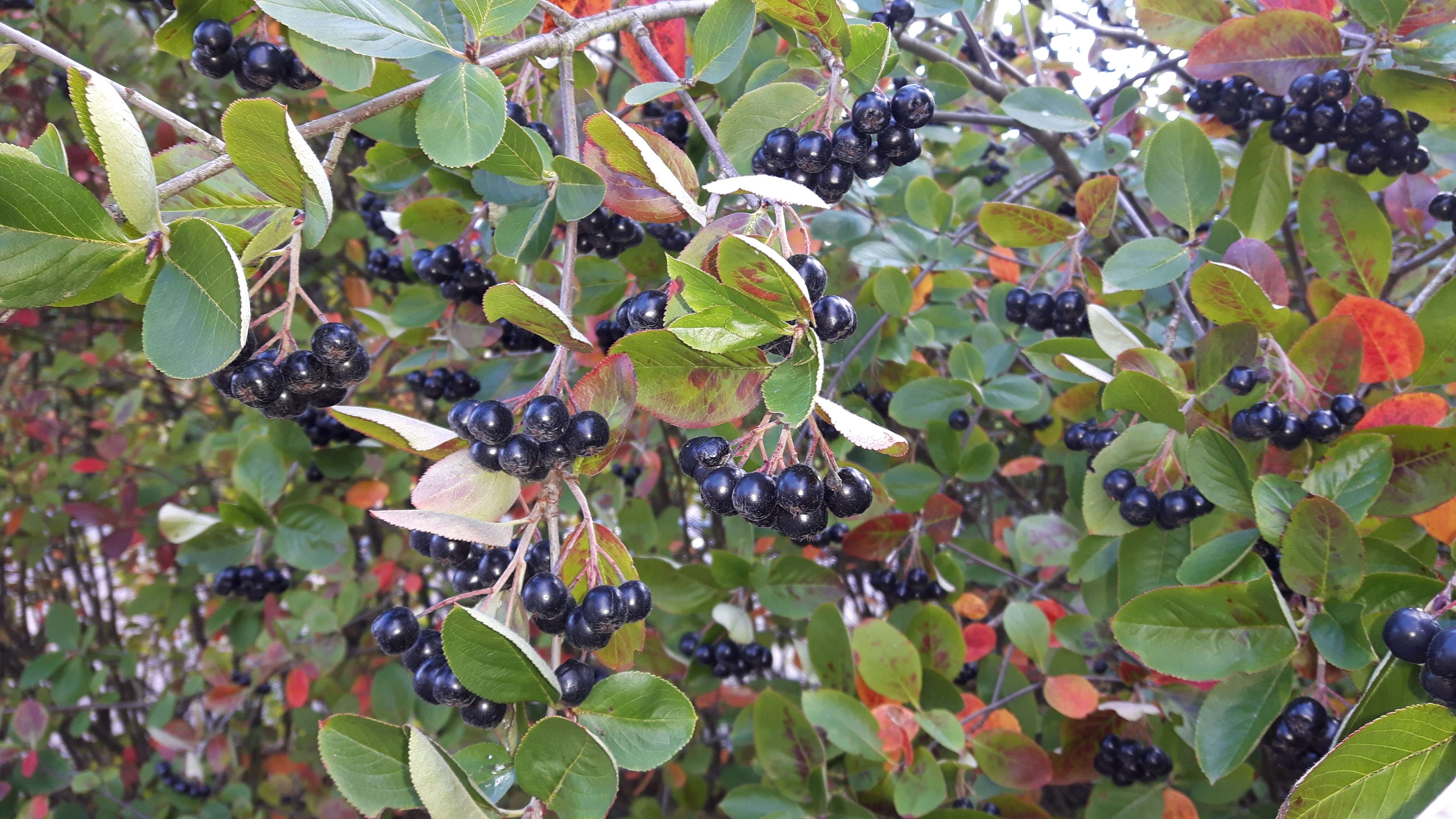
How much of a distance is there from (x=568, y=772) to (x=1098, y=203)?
1.44 metres

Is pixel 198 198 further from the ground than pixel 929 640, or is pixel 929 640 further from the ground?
pixel 198 198

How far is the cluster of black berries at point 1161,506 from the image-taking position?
1.37 metres

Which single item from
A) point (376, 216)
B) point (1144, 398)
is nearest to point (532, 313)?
point (1144, 398)

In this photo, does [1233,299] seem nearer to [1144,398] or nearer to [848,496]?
[1144,398]

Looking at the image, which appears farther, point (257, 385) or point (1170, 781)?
point (1170, 781)

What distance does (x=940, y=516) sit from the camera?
210cm

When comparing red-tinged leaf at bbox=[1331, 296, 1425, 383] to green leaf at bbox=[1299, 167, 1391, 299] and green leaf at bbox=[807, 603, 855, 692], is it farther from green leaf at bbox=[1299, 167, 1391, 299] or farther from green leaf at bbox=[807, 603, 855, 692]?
green leaf at bbox=[807, 603, 855, 692]

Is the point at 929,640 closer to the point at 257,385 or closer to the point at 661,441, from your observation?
the point at 661,441

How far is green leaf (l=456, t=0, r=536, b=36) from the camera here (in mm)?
958

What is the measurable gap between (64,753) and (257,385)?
4505 mm

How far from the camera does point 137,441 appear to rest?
367cm

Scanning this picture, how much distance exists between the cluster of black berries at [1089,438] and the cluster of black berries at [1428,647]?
618 mm

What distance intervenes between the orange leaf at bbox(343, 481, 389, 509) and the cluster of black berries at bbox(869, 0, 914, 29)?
6.41 feet

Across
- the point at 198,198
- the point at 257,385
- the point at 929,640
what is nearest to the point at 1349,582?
the point at 929,640
